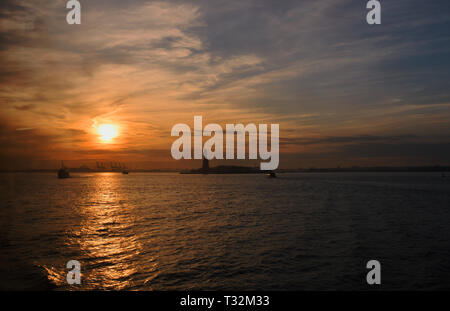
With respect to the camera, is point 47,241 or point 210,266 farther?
point 47,241

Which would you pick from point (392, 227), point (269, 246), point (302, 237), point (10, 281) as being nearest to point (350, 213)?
point (392, 227)

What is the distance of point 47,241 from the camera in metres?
23.7

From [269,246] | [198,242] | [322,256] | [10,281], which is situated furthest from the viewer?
[198,242]

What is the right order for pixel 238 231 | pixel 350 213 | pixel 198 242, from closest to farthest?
pixel 198 242
pixel 238 231
pixel 350 213

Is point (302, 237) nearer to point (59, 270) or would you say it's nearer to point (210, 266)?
point (210, 266)

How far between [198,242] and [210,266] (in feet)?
20.6
